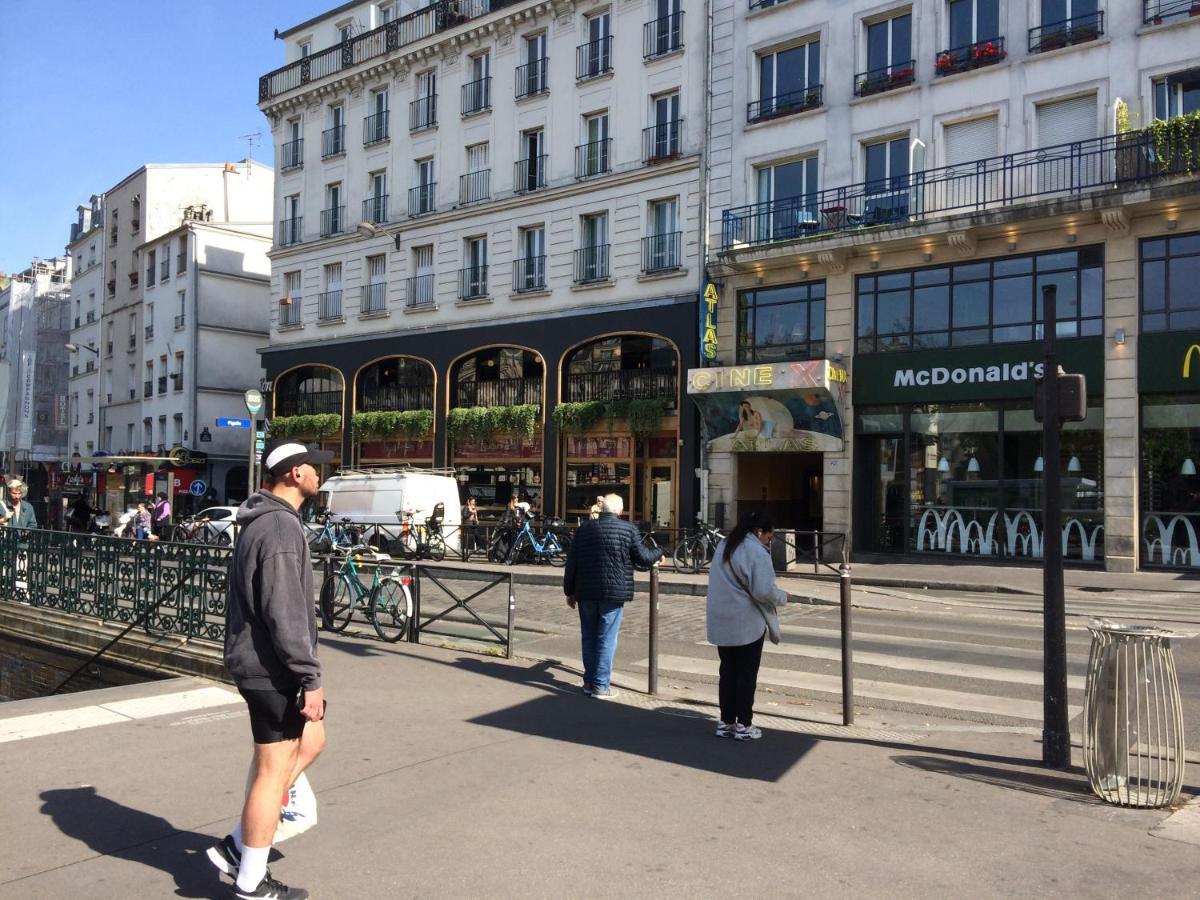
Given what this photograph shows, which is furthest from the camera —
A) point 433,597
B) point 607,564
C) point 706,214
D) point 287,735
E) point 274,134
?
point 274,134

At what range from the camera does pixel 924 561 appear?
20422 millimetres

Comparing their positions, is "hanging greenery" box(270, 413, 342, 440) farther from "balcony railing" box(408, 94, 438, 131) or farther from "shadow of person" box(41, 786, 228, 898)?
"shadow of person" box(41, 786, 228, 898)

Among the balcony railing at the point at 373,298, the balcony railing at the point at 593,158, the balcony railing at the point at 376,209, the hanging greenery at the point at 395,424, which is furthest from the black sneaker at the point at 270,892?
the balcony railing at the point at 376,209

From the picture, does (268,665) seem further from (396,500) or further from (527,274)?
(527,274)

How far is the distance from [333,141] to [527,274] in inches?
409

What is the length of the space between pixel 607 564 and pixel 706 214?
695 inches

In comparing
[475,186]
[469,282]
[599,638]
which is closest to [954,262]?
[469,282]

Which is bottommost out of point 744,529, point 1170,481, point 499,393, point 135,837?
point 135,837

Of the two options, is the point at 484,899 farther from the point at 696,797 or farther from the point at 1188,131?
the point at 1188,131

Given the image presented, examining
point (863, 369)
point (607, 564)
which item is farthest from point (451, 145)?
point (607, 564)

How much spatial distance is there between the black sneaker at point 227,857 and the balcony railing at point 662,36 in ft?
79.8

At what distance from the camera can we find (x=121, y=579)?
1059 cm

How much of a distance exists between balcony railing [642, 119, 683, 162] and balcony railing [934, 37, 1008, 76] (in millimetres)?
6593

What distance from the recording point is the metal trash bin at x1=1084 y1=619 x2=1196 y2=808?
5.04m
